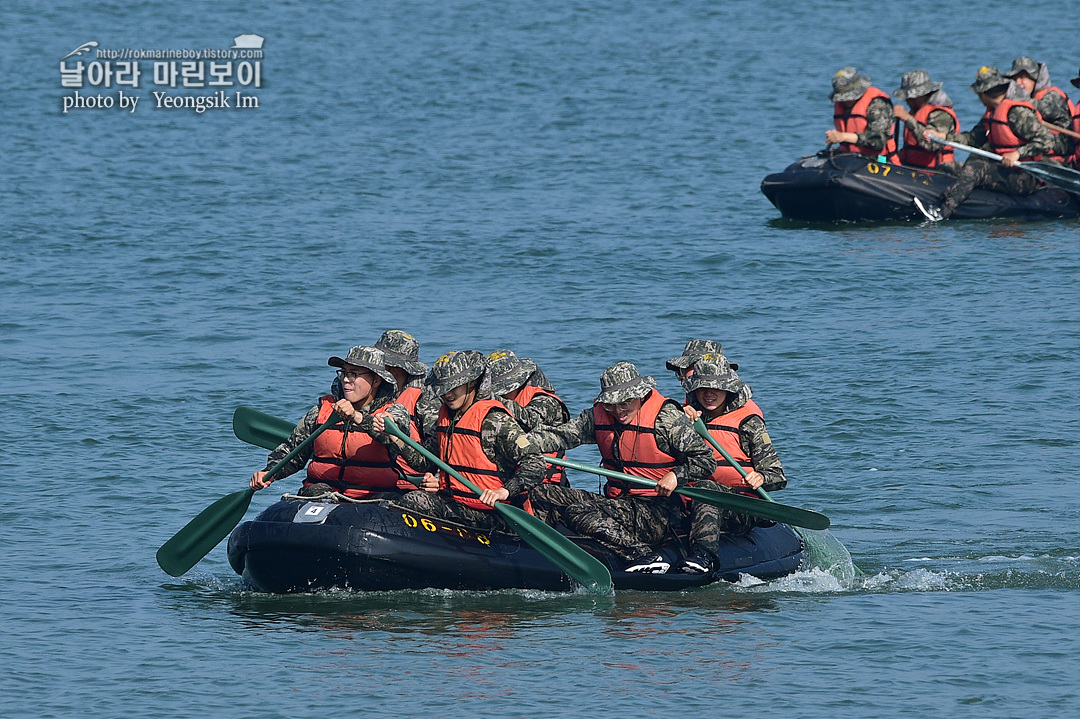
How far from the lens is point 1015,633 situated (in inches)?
467

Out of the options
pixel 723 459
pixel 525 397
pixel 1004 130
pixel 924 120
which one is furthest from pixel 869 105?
pixel 525 397

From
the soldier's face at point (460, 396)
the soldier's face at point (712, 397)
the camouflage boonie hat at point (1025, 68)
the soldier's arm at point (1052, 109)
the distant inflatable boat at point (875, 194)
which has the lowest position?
the soldier's face at point (712, 397)

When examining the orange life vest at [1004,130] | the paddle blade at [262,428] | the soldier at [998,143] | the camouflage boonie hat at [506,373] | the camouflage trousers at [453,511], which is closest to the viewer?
the camouflage trousers at [453,511]

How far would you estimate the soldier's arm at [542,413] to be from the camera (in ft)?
41.8

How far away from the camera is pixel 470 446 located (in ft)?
39.9

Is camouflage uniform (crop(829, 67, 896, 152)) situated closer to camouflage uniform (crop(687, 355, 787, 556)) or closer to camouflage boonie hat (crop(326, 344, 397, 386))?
camouflage uniform (crop(687, 355, 787, 556))

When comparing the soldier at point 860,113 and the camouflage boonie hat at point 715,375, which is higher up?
the soldier at point 860,113

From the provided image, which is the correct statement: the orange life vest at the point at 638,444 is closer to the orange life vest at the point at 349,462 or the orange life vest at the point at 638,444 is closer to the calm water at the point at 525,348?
the calm water at the point at 525,348

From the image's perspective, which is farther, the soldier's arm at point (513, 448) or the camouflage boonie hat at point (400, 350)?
the camouflage boonie hat at point (400, 350)

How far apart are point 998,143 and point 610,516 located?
1331 centimetres

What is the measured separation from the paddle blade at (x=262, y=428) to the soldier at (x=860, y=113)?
38.5 ft

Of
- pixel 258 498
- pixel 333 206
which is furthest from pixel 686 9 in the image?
pixel 258 498

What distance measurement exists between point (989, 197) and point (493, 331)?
823cm

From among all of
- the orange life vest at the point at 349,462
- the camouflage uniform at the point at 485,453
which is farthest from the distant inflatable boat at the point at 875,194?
the orange life vest at the point at 349,462
